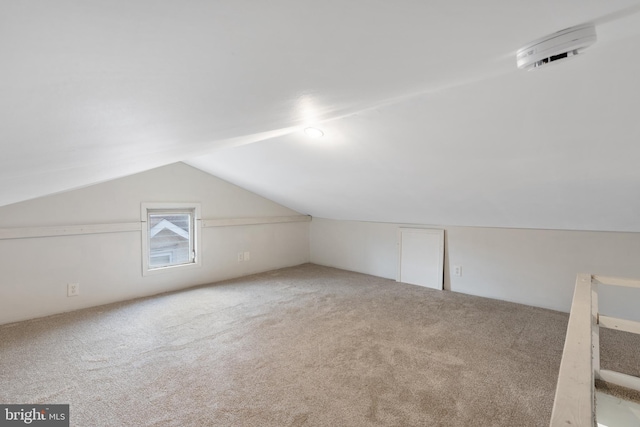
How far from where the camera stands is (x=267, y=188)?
426cm

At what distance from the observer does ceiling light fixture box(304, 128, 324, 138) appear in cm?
231

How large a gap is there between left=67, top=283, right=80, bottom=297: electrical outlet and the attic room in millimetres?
20

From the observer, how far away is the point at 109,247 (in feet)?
10.7

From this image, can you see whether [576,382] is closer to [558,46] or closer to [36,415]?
[558,46]

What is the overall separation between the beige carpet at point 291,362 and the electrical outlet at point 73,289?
0.66 ft

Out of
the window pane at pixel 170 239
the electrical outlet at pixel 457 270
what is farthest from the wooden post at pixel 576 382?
the window pane at pixel 170 239

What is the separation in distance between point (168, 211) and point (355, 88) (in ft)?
11.0

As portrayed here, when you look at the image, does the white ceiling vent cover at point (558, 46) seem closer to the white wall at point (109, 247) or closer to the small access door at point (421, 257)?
the small access door at point (421, 257)

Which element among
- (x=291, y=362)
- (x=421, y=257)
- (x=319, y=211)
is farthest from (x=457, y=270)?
(x=291, y=362)

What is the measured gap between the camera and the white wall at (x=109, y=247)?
9.05ft

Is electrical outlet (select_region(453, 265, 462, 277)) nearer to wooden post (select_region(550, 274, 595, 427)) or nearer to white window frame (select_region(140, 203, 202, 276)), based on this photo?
wooden post (select_region(550, 274, 595, 427))

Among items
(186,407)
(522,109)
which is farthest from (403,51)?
(186,407)

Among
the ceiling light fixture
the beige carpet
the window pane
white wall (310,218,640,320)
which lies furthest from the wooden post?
the window pane

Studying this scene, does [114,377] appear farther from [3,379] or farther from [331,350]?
[331,350]
